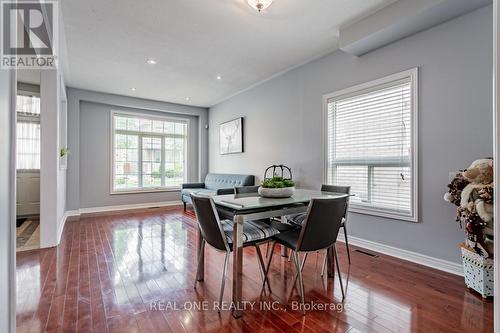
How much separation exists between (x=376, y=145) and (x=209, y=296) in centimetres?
261

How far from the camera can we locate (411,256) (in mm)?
2766

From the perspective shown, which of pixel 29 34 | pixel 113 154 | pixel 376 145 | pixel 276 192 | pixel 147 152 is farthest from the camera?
pixel 147 152

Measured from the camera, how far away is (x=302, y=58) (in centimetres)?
382

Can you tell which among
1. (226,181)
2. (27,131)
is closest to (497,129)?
(226,181)

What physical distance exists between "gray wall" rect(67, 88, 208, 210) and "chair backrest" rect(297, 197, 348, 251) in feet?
17.5

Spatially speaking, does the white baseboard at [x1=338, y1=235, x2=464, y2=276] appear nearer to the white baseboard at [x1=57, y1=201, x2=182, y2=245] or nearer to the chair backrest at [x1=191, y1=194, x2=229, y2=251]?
the chair backrest at [x1=191, y1=194, x2=229, y2=251]

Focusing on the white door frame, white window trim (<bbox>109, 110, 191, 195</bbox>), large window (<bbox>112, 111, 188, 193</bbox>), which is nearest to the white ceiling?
white window trim (<bbox>109, 110, 191, 195</bbox>)

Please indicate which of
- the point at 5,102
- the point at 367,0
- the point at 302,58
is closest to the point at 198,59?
the point at 302,58

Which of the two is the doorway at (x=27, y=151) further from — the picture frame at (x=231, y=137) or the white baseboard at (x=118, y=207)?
the picture frame at (x=231, y=137)

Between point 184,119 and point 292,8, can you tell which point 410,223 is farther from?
point 184,119

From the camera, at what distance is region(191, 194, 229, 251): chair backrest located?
180 centimetres

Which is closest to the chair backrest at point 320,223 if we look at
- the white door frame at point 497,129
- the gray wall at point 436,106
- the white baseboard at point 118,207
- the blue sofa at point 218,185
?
the white door frame at point 497,129

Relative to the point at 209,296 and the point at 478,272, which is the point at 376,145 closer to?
the point at 478,272

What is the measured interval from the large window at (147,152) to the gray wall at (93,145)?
0.18 meters
